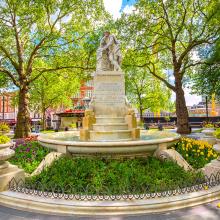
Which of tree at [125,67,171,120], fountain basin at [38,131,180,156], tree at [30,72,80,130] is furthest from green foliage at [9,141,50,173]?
tree at [125,67,171,120]

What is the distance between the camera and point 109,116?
12.1 metres

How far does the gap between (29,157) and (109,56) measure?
248 inches

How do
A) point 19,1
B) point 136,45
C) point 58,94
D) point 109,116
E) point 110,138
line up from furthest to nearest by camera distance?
point 58,94, point 136,45, point 19,1, point 109,116, point 110,138

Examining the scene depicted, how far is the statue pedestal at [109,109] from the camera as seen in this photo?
→ 37.2 ft

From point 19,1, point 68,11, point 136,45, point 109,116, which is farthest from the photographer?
point 136,45

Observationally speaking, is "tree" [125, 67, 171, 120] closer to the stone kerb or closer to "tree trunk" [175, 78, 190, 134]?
"tree trunk" [175, 78, 190, 134]

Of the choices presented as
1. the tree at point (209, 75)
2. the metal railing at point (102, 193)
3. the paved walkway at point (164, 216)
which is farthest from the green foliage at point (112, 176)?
the tree at point (209, 75)

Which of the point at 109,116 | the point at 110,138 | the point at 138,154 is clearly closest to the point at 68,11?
the point at 109,116

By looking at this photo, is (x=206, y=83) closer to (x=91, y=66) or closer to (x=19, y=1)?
(x=91, y=66)

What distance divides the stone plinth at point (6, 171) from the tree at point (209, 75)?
21.2 metres

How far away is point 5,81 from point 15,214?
19.7 metres

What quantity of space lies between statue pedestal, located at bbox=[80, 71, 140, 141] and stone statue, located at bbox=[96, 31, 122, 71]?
2.16ft

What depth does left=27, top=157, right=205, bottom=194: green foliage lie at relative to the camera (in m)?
6.27

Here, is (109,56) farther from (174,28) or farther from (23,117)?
(174,28)
